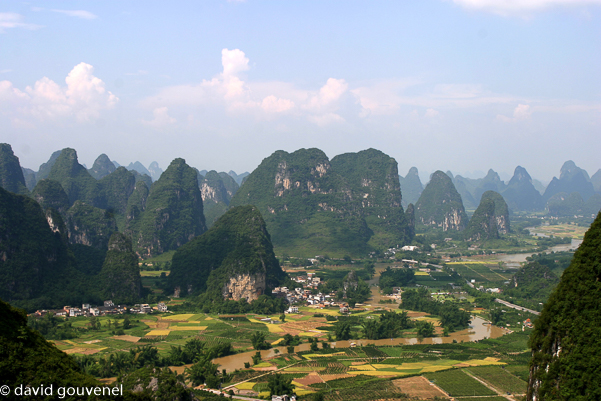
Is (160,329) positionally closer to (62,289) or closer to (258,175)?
(62,289)

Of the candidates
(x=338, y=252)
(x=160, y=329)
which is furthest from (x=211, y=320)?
(x=338, y=252)

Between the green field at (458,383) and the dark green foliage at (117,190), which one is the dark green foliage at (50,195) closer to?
the dark green foliage at (117,190)

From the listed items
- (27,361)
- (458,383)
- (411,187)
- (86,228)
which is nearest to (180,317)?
(458,383)

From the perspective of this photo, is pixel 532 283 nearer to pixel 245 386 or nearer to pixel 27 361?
pixel 245 386

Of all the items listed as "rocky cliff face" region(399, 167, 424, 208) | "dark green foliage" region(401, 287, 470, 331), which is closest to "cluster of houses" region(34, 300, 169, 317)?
"dark green foliage" region(401, 287, 470, 331)

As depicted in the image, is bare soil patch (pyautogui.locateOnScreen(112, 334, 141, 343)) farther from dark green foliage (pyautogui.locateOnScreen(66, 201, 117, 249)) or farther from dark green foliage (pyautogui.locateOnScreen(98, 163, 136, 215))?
dark green foliage (pyautogui.locateOnScreen(98, 163, 136, 215))
